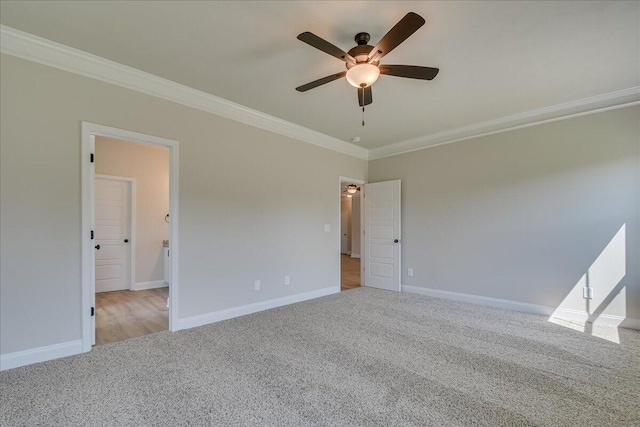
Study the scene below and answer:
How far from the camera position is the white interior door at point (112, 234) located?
16.8 ft

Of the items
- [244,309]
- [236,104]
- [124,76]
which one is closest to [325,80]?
[236,104]

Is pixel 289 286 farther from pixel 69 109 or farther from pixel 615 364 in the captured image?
pixel 615 364

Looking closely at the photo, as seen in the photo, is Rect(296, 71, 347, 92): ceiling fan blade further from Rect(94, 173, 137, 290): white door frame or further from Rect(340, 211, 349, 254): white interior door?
Rect(340, 211, 349, 254): white interior door

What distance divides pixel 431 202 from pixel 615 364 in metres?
3.00

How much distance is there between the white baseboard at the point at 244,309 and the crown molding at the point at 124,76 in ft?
8.18

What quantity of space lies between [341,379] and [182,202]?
2.50 meters

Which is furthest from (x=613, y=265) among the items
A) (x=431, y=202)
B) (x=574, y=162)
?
(x=431, y=202)

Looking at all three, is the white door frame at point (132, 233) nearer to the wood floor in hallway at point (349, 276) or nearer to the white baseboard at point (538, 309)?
the wood floor in hallway at point (349, 276)

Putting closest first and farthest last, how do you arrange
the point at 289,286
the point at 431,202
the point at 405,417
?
the point at 405,417
the point at 289,286
the point at 431,202

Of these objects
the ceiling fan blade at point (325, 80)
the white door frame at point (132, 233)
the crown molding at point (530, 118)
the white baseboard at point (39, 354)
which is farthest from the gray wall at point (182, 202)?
the white door frame at point (132, 233)

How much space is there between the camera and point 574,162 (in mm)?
3734

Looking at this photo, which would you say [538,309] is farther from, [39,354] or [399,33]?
[39,354]

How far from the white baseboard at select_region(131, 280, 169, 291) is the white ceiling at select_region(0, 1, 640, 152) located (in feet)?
13.0

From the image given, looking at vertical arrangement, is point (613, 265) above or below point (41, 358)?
above
